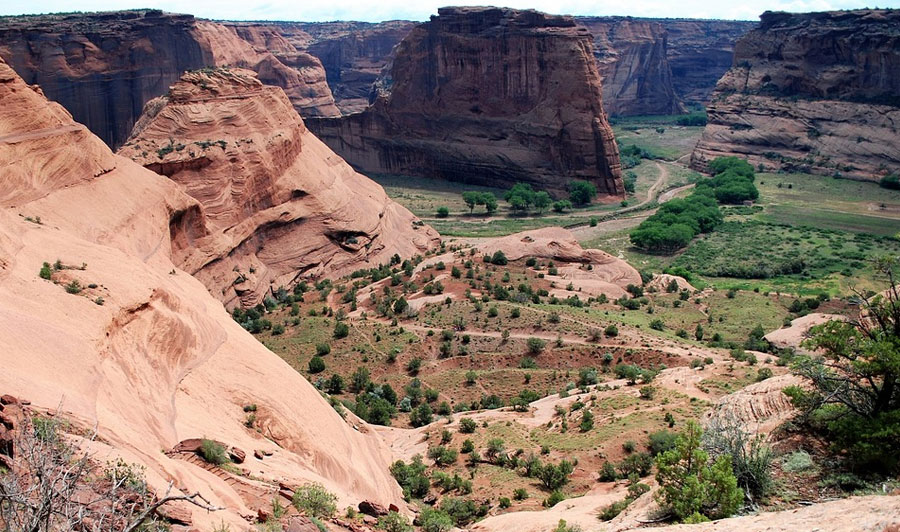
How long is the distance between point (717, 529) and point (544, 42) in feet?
285

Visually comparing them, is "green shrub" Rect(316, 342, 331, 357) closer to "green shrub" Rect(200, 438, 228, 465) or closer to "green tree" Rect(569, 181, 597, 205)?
"green shrub" Rect(200, 438, 228, 465)

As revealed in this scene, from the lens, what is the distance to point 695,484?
17719 millimetres

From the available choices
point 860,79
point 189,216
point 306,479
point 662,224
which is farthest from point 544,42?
point 306,479

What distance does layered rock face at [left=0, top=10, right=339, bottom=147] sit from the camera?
9900cm

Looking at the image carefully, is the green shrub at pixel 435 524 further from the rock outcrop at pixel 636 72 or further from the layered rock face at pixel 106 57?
the rock outcrop at pixel 636 72

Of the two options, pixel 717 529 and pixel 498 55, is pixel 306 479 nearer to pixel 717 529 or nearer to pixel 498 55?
pixel 717 529

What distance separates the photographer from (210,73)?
5856 centimetres

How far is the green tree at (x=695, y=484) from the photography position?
1739cm

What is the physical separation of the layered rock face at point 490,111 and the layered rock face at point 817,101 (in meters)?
29.6

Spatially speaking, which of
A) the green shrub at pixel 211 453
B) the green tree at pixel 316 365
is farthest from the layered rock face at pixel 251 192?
the green shrub at pixel 211 453

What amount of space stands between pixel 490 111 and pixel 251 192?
172ft

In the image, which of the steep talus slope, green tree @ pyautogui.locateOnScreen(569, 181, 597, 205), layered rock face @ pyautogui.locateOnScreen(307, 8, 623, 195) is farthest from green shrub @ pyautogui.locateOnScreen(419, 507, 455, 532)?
layered rock face @ pyautogui.locateOnScreen(307, 8, 623, 195)

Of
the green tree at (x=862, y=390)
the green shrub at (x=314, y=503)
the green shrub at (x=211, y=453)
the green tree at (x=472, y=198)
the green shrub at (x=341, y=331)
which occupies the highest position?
the green tree at (x=862, y=390)

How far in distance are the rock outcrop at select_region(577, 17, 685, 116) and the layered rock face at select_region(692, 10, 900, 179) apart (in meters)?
44.7
